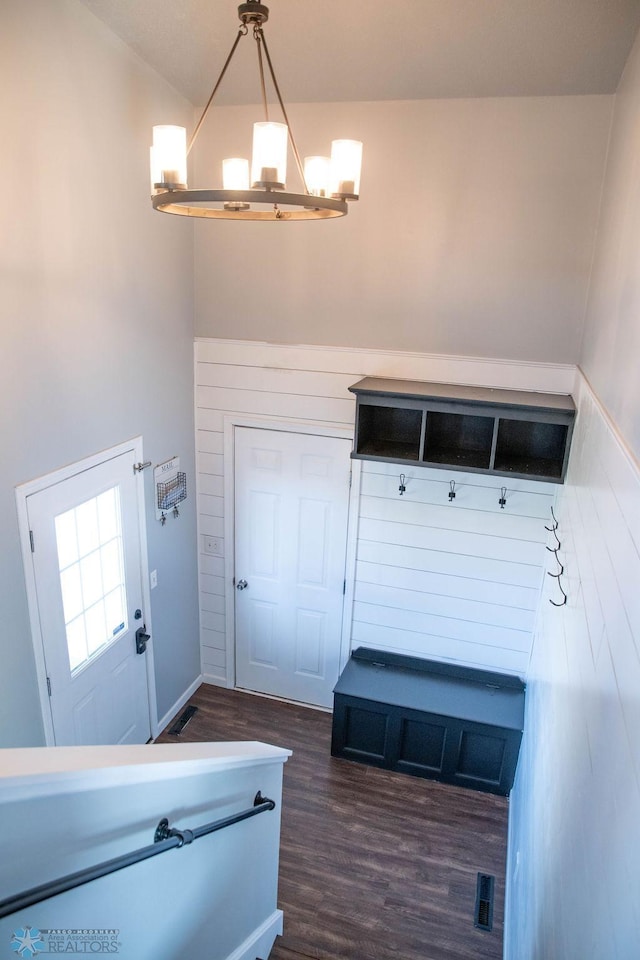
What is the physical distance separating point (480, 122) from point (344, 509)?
2389 millimetres

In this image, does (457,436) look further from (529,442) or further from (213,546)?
(213,546)

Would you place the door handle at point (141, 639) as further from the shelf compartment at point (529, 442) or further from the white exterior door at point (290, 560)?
the shelf compartment at point (529, 442)

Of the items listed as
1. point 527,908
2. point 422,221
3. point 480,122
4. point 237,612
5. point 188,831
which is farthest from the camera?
point 237,612

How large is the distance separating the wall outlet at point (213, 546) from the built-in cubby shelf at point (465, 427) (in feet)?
4.53

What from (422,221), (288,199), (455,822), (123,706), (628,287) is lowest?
(455,822)

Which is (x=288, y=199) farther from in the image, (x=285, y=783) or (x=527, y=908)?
(x=285, y=783)

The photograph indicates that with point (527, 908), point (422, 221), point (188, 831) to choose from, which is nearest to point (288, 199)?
point (188, 831)

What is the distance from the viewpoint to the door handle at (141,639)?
384 centimetres

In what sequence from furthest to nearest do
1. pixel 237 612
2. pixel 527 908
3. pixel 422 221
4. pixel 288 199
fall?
pixel 237 612 → pixel 422 221 → pixel 527 908 → pixel 288 199

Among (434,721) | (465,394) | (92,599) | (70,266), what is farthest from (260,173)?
(434,721)

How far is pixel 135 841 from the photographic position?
1449mm

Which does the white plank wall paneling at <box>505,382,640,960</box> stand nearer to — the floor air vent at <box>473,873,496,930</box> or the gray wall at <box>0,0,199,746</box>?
the floor air vent at <box>473,873,496,930</box>

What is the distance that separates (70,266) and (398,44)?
71.7 inches

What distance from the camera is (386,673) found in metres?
4.25
